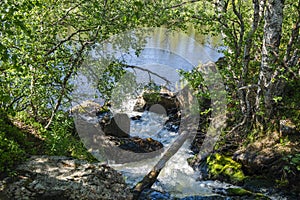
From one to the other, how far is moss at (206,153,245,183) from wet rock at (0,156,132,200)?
3386 millimetres

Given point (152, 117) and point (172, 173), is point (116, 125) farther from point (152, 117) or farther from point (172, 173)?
point (172, 173)

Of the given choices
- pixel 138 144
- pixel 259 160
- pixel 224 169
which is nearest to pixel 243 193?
pixel 259 160

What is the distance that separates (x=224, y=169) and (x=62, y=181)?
4.52 metres

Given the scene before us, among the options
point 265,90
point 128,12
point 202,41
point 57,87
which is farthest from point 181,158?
point 202,41

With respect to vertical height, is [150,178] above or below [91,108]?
below

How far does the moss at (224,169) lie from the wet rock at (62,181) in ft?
11.1

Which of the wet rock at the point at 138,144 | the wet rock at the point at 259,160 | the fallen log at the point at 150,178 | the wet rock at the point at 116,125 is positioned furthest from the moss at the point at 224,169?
the wet rock at the point at 116,125

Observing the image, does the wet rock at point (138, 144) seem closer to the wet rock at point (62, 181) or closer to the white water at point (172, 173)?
the white water at point (172, 173)

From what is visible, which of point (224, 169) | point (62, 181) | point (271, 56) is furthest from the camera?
point (224, 169)

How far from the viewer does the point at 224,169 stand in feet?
25.0

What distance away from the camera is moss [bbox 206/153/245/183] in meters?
7.31

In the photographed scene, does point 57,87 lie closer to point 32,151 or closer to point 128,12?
point 32,151

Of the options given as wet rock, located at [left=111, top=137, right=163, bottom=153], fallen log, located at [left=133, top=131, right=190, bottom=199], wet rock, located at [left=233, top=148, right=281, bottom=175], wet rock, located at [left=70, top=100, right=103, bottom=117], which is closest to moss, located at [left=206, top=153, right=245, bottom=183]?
wet rock, located at [left=233, top=148, right=281, bottom=175]

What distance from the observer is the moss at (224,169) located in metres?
7.31
